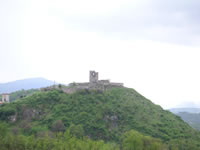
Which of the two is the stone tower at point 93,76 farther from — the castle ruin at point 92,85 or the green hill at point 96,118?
the green hill at point 96,118

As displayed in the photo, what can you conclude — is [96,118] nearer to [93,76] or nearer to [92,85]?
[92,85]

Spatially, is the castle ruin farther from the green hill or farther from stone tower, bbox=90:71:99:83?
the green hill

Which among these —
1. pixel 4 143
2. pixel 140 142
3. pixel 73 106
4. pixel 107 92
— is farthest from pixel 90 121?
pixel 4 143

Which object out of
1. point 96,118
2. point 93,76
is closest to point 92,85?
point 93,76

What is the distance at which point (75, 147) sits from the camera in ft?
138

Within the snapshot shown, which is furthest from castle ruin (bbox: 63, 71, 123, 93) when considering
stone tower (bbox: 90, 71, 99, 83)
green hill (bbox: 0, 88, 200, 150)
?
green hill (bbox: 0, 88, 200, 150)

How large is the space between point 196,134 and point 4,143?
1802 inches

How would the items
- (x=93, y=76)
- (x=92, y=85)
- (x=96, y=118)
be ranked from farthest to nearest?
1. (x=92, y=85)
2. (x=93, y=76)
3. (x=96, y=118)

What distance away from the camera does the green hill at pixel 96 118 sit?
58875 millimetres

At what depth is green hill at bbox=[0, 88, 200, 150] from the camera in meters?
58.9

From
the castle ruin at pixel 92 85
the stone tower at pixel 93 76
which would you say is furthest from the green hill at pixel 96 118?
the stone tower at pixel 93 76

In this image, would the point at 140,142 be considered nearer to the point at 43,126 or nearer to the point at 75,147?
the point at 75,147

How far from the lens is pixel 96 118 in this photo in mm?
63469

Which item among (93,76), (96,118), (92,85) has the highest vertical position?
(93,76)
